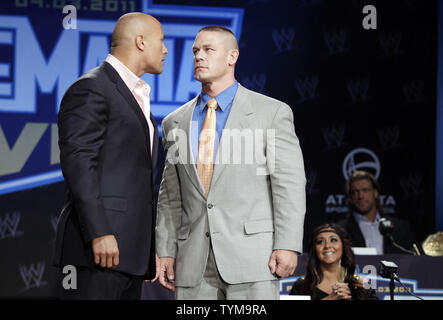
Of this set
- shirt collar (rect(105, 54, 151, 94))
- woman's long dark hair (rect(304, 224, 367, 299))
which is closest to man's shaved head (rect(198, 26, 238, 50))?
shirt collar (rect(105, 54, 151, 94))

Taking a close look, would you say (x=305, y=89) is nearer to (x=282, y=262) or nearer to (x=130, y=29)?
(x=130, y=29)

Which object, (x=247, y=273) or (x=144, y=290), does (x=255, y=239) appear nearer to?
(x=247, y=273)

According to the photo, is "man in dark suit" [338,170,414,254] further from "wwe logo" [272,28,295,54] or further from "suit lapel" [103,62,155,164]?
"suit lapel" [103,62,155,164]

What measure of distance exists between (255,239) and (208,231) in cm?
21

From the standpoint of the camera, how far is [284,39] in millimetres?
6219

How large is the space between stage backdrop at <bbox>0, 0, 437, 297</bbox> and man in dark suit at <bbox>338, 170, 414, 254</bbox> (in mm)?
555

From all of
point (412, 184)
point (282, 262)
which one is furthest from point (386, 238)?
point (282, 262)

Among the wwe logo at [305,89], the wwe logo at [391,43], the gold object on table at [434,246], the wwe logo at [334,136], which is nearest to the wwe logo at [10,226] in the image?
the wwe logo at [305,89]

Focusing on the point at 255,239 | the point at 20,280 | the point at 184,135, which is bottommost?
the point at 20,280

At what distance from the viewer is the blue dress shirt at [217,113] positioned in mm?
2658

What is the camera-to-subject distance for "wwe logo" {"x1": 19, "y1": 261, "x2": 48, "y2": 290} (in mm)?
5820

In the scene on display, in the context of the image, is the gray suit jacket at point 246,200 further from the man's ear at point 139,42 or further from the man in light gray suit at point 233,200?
the man's ear at point 139,42
